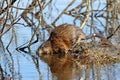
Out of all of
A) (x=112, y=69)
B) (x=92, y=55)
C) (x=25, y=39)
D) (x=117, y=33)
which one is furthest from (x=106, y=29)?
(x=112, y=69)

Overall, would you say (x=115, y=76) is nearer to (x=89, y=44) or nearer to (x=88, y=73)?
(x=88, y=73)

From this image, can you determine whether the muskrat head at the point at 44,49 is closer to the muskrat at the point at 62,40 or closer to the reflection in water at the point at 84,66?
the muskrat at the point at 62,40

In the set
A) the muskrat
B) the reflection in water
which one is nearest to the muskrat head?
the muskrat

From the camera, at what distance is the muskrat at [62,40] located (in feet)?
27.5

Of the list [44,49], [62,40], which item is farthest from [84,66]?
[62,40]

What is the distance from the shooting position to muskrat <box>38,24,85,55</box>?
330 inches

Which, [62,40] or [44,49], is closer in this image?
[44,49]

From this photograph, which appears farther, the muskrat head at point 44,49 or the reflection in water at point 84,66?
the muskrat head at point 44,49

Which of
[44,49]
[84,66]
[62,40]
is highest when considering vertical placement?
[62,40]

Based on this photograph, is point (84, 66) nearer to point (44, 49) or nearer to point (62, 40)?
point (44, 49)

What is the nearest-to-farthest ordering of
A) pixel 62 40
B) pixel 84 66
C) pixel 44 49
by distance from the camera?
pixel 84 66 < pixel 44 49 < pixel 62 40

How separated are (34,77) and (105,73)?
925mm

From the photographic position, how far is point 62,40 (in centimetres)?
852

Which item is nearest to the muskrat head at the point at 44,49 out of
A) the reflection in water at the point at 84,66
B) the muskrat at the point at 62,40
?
the muskrat at the point at 62,40
